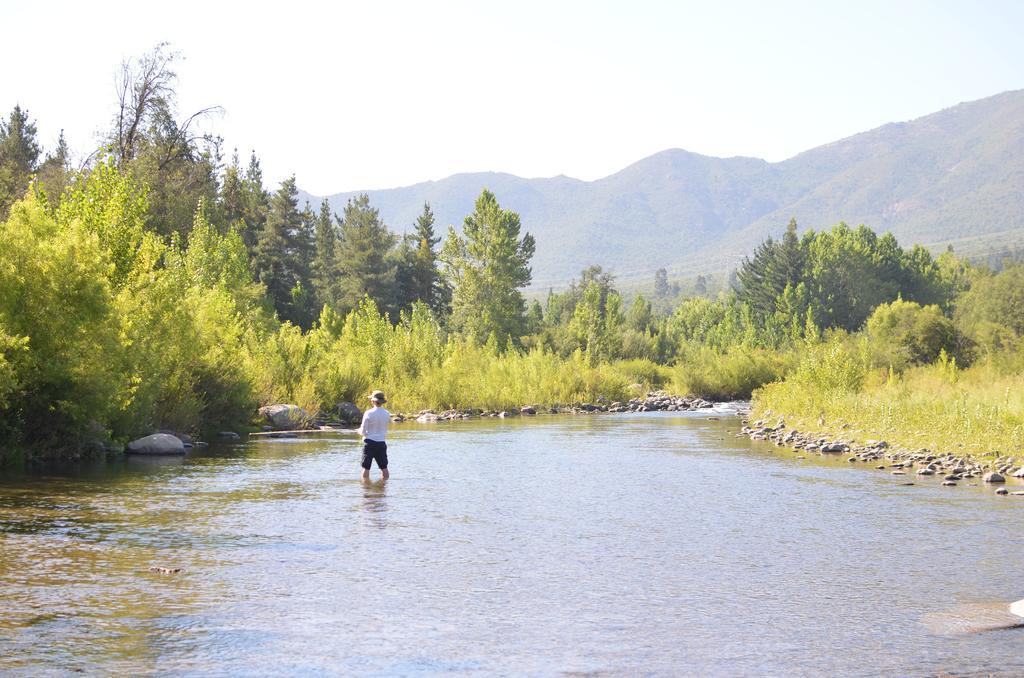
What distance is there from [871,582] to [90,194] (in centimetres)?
2412

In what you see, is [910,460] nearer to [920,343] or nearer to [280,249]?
[920,343]

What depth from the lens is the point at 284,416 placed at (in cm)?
3731

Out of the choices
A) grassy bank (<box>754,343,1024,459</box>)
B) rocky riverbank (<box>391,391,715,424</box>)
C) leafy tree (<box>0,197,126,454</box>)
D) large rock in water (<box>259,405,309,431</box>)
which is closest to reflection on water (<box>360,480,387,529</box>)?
leafy tree (<box>0,197,126,454</box>)

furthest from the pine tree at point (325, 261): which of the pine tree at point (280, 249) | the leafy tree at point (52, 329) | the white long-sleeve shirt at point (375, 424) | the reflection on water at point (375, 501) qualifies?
the reflection on water at point (375, 501)

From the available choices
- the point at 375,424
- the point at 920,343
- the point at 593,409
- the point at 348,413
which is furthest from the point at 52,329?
the point at 920,343

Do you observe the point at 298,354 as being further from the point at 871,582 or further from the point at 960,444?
the point at 871,582

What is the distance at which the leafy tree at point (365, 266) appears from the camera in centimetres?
9869

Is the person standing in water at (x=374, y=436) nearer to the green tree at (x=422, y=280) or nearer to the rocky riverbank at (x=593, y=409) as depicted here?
the rocky riverbank at (x=593, y=409)

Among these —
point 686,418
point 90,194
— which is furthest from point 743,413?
point 90,194

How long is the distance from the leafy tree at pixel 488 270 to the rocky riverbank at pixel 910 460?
187 ft

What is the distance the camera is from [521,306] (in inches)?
3620

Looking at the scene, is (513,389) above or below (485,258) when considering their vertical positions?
below

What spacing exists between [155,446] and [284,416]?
408 inches

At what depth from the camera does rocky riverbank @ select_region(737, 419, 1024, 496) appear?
72.4 feet
